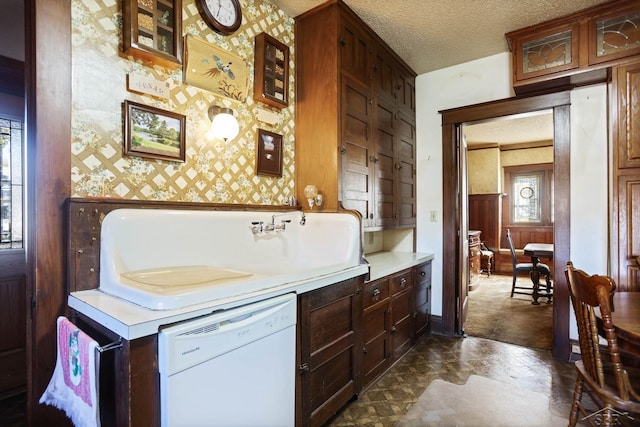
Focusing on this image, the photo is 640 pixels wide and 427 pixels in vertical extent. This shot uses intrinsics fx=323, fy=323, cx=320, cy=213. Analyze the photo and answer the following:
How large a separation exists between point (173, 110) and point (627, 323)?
2340 millimetres

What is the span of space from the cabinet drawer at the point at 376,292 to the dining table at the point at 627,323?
1169mm

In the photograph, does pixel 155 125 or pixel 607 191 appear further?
pixel 607 191

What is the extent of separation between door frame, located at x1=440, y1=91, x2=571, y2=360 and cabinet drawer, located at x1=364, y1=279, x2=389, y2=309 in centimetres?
115

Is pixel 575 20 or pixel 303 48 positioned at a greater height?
pixel 575 20

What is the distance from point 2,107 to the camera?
2.29 metres

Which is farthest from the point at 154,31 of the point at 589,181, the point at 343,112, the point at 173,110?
the point at 589,181

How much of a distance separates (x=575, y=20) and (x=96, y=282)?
3455 millimetres

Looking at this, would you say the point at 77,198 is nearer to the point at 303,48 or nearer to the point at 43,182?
the point at 43,182

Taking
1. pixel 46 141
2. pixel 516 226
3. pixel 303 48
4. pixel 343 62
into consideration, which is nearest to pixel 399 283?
pixel 343 62

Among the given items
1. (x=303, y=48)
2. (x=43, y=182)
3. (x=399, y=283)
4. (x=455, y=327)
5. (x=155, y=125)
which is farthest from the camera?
(x=455, y=327)

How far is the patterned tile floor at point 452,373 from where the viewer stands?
6.42 ft

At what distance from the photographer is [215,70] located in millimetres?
1876

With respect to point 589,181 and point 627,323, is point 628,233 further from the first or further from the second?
point 627,323

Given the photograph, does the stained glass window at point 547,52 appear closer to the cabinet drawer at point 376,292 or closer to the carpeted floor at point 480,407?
the cabinet drawer at point 376,292
